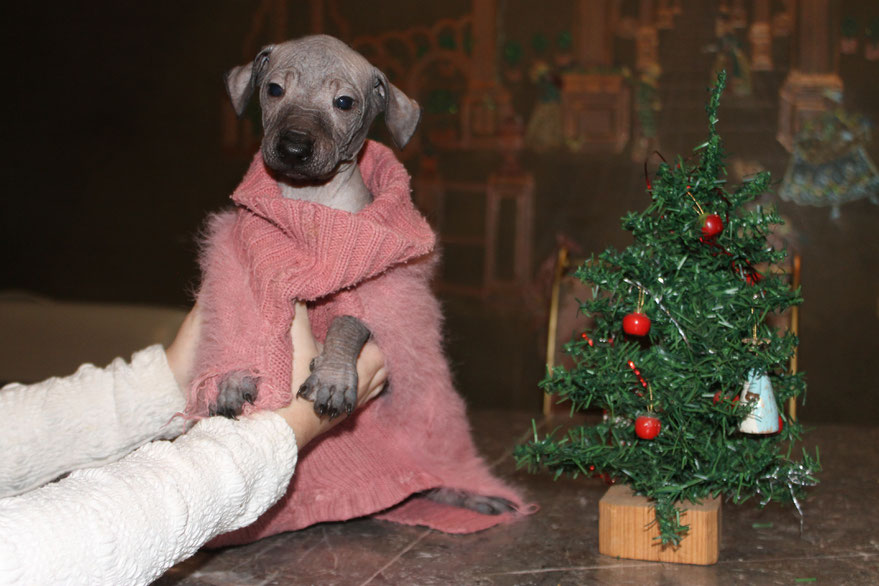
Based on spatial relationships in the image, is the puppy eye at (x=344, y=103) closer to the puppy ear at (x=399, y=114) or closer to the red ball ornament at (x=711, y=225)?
the puppy ear at (x=399, y=114)

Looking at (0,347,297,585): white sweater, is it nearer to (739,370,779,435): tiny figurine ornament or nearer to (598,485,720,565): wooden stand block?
(598,485,720,565): wooden stand block

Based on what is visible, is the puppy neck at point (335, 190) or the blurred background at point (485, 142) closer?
the puppy neck at point (335, 190)

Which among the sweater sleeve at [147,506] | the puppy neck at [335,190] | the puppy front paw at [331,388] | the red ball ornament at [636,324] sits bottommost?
the sweater sleeve at [147,506]

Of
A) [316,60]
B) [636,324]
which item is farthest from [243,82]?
[636,324]

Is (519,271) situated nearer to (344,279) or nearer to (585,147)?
(585,147)

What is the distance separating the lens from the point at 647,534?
1093 millimetres

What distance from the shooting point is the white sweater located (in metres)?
0.73

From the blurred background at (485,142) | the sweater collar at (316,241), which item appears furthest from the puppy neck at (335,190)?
the blurred background at (485,142)

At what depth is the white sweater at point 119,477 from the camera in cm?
73

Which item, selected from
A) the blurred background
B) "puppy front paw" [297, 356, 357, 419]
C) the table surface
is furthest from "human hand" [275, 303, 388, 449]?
the blurred background

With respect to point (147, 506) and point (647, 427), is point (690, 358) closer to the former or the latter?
point (647, 427)

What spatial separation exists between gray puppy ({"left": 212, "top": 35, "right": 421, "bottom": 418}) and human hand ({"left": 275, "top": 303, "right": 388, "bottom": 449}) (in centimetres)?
2

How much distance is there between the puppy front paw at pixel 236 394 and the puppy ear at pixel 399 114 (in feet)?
1.47

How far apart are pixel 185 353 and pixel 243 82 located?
1.37 feet
